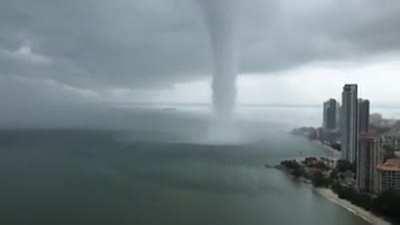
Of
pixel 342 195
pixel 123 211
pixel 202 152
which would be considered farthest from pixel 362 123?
pixel 123 211

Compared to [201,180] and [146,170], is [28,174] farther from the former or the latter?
[201,180]

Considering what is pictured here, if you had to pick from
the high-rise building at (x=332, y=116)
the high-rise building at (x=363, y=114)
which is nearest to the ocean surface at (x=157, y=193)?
the high-rise building at (x=363, y=114)

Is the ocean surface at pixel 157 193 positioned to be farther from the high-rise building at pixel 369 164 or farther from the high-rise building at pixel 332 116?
the high-rise building at pixel 332 116

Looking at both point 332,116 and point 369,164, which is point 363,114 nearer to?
point 369,164

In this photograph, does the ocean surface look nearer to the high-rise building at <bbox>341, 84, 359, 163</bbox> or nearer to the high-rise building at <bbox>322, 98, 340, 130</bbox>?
the high-rise building at <bbox>341, 84, 359, 163</bbox>

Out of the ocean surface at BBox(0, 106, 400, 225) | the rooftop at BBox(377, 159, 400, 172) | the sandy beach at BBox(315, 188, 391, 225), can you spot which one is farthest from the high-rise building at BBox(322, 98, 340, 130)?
the rooftop at BBox(377, 159, 400, 172)

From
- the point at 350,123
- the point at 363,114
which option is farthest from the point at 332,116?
the point at 350,123
